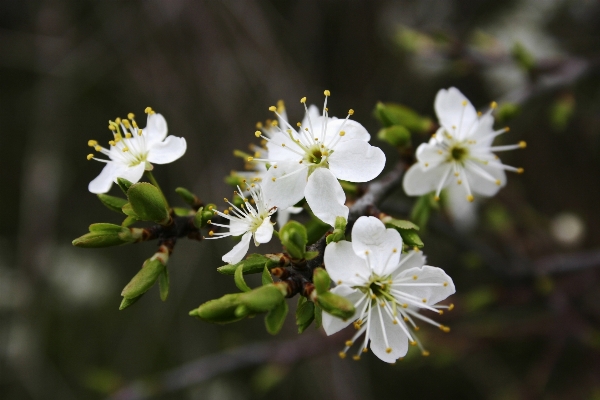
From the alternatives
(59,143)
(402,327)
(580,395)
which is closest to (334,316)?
(402,327)

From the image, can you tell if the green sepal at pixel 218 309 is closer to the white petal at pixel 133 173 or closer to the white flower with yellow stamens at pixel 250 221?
the white flower with yellow stamens at pixel 250 221

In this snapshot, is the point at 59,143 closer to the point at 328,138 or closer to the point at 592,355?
the point at 328,138

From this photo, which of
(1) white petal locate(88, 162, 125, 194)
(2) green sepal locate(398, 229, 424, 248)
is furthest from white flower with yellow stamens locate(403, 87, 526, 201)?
(1) white petal locate(88, 162, 125, 194)

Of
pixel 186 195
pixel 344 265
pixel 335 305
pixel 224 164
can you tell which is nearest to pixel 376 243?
pixel 344 265

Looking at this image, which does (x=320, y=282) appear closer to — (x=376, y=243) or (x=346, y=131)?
(x=376, y=243)

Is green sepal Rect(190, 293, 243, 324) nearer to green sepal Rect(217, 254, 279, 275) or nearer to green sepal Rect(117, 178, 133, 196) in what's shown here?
green sepal Rect(217, 254, 279, 275)

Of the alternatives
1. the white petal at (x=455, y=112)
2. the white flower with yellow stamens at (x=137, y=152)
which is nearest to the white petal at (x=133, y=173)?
the white flower with yellow stamens at (x=137, y=152)
